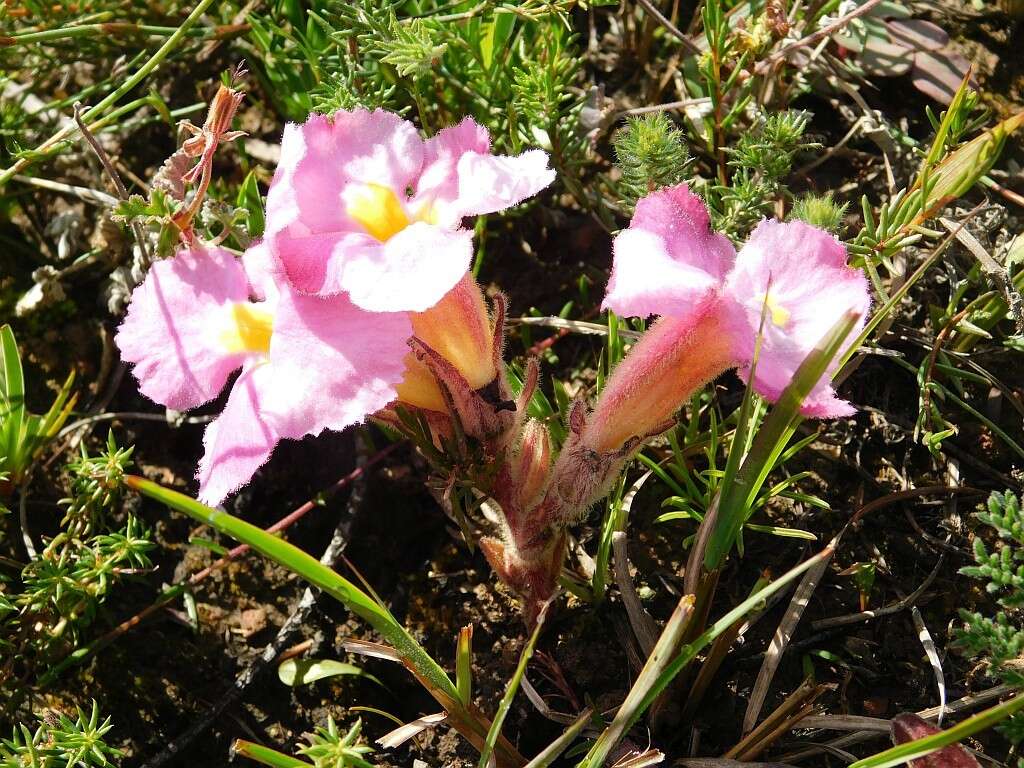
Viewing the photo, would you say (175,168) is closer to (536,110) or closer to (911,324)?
(536,110)

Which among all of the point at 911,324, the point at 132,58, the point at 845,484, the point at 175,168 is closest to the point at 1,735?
the point at 175,168

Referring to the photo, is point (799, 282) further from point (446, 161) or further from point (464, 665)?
point (464, 665)

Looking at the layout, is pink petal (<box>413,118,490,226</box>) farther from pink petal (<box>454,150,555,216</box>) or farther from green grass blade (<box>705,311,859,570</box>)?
green grass blade (<box>705,311,859,570</box>)

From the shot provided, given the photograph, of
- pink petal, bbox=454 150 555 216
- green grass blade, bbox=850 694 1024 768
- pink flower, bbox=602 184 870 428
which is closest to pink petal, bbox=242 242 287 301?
pink petal, bbox=454 150 555 216

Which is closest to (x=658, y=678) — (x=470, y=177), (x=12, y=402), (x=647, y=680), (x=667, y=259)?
(x=647, y=680)

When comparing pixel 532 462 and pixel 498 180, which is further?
pixel 532 462

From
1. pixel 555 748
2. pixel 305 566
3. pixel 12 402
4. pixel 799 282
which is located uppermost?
pixel 799 282
